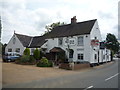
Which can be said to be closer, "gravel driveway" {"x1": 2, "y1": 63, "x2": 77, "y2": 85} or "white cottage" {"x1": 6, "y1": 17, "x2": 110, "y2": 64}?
"gravel driveway" {"x1": 2, "y1": 63, "x2": 77, "y2": 85}

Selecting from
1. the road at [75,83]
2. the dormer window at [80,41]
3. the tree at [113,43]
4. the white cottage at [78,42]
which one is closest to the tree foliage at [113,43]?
the tree at [113,43]

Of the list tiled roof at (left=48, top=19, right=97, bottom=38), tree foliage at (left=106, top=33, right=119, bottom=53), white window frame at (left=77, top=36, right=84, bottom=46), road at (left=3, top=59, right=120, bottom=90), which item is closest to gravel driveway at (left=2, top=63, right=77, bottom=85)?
road at (left=3, top=59, right=120, bottom=90)

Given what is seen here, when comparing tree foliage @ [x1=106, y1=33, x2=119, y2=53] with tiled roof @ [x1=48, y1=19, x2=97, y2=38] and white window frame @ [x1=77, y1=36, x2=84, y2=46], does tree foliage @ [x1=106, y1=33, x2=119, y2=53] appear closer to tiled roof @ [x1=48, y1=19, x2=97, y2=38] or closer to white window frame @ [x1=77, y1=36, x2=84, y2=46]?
tiled roof @ [x1=48, y1=19, x2=97, y2=38]

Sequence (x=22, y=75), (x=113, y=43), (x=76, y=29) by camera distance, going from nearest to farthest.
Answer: (x=22, y=75), (x=76, y=29), (x=113, y=43)

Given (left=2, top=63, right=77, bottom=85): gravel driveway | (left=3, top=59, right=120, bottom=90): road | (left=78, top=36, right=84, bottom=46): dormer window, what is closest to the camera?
(left=3, top=59, right=120, bottom=90): road

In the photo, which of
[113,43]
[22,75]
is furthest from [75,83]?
[113,43]

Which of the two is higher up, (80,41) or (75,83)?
(80,41)

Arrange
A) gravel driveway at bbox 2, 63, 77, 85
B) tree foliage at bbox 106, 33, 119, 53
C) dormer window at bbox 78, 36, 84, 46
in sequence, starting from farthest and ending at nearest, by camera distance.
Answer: tree foliage at bbox 106, 33, 119, 53 < dormer window at bbox 78, 36, 84, 46 < gravel driveway at bbox 2, 63, 77, 85

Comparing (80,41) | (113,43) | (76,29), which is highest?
(76,29)

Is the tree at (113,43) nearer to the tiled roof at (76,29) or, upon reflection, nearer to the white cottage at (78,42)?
the white cottage at (78,42)

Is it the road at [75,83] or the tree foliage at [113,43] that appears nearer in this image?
the road at [75,83]

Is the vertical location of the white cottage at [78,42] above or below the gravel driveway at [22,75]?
above

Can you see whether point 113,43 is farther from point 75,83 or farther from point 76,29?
point 75,83

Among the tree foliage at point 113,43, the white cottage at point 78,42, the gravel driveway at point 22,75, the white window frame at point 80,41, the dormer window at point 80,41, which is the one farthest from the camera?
the tree foliage at point 113,43
